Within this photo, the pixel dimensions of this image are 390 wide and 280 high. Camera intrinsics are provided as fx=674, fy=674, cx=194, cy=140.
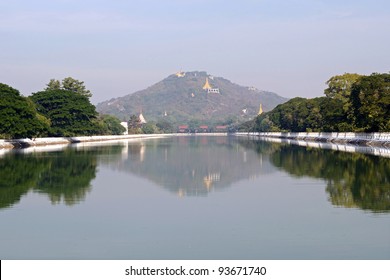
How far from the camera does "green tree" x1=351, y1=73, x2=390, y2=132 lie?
84.3 m

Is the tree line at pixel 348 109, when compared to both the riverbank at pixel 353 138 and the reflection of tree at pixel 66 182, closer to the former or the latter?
the riverbank at pixel 353 138

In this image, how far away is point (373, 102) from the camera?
85562mm

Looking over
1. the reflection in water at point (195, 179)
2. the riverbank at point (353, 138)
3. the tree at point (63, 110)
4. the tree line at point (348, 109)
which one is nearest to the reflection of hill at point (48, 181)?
the reflection in water at point (195, 179)

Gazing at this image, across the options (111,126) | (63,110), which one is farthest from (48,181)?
(111,126)

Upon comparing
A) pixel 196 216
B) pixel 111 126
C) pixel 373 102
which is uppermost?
pixel 373 102

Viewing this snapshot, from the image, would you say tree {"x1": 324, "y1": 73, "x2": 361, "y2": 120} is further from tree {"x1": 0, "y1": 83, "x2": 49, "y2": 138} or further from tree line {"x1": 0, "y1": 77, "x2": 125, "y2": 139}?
tree {"x1": 0, "y1": 83, "x2": 49, "y2": 138}

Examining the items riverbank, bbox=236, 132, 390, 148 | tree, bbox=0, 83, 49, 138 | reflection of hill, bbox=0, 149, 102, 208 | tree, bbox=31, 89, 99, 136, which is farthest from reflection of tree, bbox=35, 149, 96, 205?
tree, bbox=31, 89, 99, 136

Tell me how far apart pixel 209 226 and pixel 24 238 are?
4.80 m

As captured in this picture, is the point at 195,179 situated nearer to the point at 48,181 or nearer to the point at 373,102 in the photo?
the point at 48,181

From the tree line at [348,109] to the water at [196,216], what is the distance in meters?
51.6

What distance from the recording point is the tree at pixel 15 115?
263ft

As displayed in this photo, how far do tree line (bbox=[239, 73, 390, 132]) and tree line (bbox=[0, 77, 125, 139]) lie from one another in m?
42.2

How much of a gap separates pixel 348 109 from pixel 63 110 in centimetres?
4650
